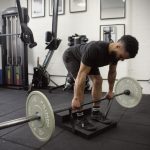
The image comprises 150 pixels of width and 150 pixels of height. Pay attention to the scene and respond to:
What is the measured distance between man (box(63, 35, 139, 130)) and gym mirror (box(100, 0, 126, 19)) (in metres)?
2.33

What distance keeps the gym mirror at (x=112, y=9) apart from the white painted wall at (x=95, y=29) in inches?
3.2

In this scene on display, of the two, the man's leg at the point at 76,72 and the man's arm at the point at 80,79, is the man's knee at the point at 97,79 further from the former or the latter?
the man's arm at the point at 80,79

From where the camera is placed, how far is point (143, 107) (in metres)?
3.52

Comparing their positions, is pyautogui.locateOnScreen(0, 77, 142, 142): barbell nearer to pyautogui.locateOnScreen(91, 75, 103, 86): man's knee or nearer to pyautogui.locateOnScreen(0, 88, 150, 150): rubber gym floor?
pyautogui.locateOnScreen(0, 88, 150, 150): rubber gym floor

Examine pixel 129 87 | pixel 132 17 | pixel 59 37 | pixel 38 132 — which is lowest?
pixel 38 132

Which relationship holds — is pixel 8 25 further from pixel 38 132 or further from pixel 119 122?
pixel 38 132

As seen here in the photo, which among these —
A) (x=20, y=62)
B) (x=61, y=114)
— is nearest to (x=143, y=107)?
(x=61, y=114)

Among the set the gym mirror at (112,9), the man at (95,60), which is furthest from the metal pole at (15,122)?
the gym mirror at (112,9)

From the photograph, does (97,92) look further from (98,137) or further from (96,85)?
(98,137)

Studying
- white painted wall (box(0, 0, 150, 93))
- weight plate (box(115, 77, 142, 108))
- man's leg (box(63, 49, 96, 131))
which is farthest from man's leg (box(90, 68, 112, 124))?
white painted wall (box(0, 0, 150, 93))

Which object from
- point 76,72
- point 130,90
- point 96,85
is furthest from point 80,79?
point 130,90

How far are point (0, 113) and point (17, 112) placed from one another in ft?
0.79

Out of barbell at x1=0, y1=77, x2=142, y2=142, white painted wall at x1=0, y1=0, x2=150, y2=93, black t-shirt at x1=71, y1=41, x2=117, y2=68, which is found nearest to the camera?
barbell at x1=0, y1=77, x2=142, y2=142

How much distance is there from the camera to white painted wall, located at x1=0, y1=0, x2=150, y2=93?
173 inches
